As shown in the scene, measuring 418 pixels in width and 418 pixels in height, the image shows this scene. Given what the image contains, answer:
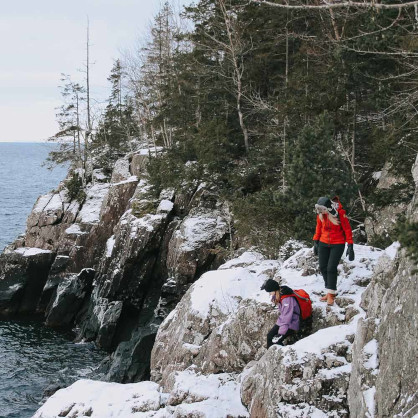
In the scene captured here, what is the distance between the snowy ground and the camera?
287 inches

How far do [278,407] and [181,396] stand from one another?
2744 mm

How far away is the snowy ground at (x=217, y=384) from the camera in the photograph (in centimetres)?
729

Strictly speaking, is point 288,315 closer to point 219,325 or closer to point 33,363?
point 219,325

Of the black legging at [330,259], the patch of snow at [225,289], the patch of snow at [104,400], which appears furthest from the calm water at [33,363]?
the black legging at [330,259]

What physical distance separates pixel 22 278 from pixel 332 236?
23.5m

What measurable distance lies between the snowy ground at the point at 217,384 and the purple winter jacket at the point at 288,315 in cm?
53

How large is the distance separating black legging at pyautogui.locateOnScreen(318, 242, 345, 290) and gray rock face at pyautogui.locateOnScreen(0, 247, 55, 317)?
22830 mm

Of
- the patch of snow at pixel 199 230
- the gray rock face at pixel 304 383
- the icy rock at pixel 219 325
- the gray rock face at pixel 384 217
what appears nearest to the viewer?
the gray rock face at pixel 304 383

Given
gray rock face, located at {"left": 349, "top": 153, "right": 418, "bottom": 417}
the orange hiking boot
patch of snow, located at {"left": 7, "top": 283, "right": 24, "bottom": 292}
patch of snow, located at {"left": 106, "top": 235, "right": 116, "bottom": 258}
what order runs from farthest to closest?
patch of snow, located at {"left": 7, "top": 283, "right": 24, "bottom": 292} < patch of snow, located at {"left": 106, "top": 235, "right": 116, "bottom": 258} < the orange hiking boot < gray rock face, located at {"left": 349, "top": 153, "right": 418, "bottom": 417}

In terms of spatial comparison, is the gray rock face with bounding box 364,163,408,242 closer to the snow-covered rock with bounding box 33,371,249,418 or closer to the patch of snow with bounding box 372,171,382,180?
the patch of snow with bounding box 372,171,382,180

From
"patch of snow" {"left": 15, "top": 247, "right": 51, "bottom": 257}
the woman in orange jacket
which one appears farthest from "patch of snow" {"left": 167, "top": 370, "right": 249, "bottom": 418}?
"patch of snow" {"left": 15, "top": 247, "right": 51, "bottom": 257}

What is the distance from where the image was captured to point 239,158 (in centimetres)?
2212

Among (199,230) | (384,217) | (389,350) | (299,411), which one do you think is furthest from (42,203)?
(389,350)

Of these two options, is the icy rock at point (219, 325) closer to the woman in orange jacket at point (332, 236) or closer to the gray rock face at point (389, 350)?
the woman in orange jacket at point (332, 236)
